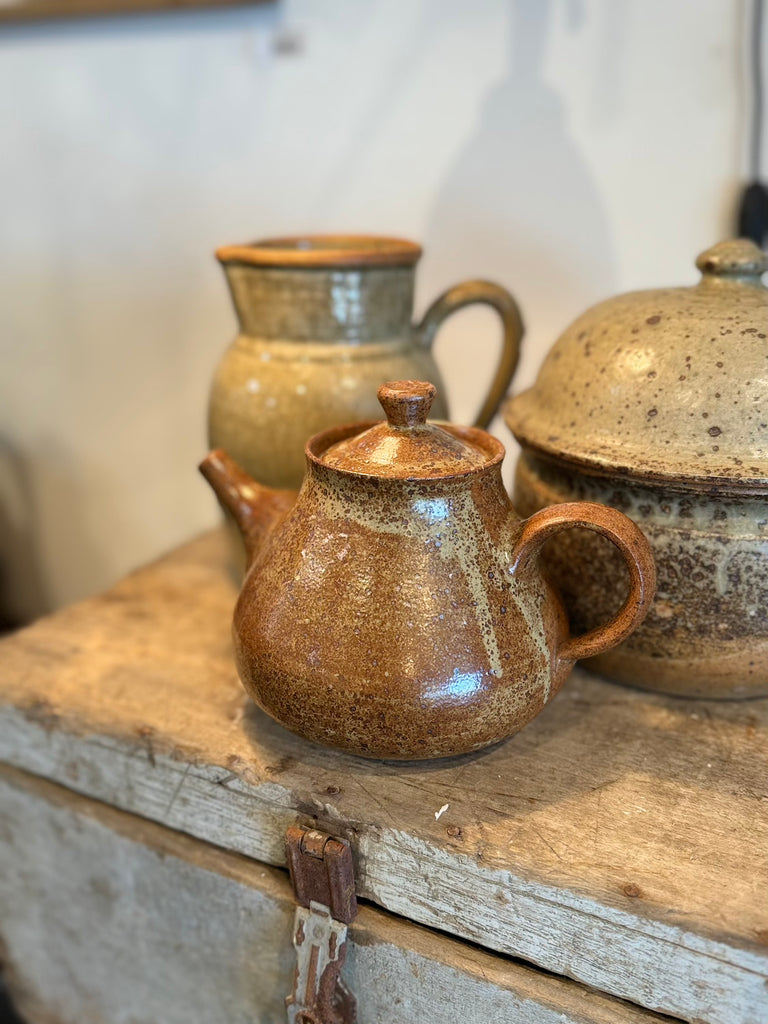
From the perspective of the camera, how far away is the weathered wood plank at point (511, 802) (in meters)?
0.53

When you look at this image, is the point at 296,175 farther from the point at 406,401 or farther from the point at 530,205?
the point at 406,401

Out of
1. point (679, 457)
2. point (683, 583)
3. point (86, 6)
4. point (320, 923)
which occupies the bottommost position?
point (320, 923)

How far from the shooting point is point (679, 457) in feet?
1.99

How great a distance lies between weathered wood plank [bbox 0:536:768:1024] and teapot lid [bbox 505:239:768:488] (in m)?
0.23

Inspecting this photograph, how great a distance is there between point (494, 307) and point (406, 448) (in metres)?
0.39

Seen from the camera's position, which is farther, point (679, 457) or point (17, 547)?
point (17, 547)

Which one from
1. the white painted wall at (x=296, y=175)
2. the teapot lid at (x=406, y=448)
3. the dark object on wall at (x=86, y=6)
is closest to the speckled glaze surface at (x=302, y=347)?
the teapot lid at (x=406, y=448)

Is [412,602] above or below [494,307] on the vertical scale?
below

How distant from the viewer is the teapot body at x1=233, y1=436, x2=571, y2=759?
56 cm

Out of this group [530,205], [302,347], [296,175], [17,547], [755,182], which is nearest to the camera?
[302,347]

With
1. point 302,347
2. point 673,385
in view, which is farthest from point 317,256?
point 673,385

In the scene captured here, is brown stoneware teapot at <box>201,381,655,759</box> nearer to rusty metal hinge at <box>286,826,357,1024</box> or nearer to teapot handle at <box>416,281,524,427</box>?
rusty metal hinge at <box>286,826,357,1024</box>

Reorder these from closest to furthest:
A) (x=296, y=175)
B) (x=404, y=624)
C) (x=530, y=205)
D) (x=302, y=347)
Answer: (x=404, y=624), (x=302, y=347), (x=530, y=205), (x=296, y=175)

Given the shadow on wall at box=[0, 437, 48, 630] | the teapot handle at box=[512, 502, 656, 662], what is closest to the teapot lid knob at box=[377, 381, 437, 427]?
the teapot handle at box=[512, 502, 656, 662]
